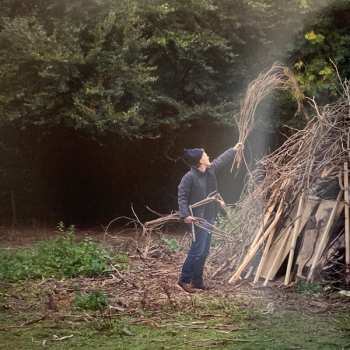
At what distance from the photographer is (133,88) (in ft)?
41.8

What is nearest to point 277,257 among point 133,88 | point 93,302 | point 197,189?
point 197,189

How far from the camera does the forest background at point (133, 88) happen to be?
12.4m

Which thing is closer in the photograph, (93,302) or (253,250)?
(93,302)

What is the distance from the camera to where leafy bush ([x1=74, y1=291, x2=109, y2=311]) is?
7.12 metres

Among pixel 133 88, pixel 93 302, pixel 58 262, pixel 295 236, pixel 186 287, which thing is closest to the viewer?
pixel 93 302

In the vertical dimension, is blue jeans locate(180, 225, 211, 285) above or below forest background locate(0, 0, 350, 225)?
below

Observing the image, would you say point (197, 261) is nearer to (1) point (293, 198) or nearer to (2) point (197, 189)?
(2) point (197, 189)

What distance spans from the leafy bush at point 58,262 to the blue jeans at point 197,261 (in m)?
1.34

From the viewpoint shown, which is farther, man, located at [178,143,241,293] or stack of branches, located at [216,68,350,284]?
stack of branches, located at [216,68,350,284]

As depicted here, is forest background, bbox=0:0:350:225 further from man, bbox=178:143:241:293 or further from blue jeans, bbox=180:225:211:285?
blue jeans, bbox=180:225:211:285

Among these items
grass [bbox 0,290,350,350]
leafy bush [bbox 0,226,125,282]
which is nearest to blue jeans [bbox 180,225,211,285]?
grass [bbox 0,290,350,350]

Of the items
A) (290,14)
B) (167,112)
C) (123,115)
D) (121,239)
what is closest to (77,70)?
(123,115)

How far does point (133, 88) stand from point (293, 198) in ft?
16.9

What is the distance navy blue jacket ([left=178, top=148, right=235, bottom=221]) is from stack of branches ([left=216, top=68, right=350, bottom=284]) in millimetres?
754
